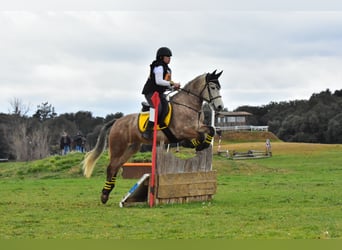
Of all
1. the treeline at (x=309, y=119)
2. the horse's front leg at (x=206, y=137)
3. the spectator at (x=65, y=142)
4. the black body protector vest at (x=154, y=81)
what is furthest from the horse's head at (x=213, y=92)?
the treeline at (x=309, y=119)

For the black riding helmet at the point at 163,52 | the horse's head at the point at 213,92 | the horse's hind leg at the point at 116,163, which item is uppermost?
the black riding helmet at the point at 163,52

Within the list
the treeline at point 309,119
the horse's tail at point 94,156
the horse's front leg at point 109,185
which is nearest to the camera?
the horse's front leg at point 109,185

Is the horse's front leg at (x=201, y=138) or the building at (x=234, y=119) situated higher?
the building at (x=234, y=119)

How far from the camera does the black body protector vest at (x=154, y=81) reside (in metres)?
12.8

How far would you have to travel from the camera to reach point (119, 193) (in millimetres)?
17906

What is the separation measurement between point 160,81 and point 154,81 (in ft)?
1.08

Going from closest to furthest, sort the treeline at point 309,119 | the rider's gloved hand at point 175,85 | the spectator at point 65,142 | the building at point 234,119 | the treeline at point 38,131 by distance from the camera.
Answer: the rider's gloved hand at point 175,85
the spectator at point 65,142
the treeline at point 38,131
the treeline at point 309,119
the building at point 234,119

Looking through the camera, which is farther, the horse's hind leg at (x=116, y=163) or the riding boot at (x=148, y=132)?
the horse's hind leg at (x=116, y=163)

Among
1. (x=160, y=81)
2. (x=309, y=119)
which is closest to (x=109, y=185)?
(x=160, y=81)

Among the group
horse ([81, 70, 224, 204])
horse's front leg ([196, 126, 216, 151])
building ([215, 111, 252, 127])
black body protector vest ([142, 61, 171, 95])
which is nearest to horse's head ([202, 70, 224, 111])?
horse ([81, 70, 224, 204])

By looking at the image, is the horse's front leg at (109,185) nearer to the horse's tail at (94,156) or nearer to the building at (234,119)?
the horse's tail at (94,156)

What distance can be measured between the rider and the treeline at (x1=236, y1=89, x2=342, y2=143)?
205 feet

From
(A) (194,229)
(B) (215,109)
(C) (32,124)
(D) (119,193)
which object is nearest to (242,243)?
(A) (194,229)

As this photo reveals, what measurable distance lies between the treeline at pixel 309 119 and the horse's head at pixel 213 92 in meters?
62.0
